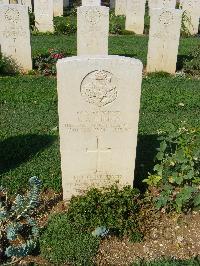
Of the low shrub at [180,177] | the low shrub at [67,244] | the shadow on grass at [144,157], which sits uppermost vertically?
the low shrub at [180,177]

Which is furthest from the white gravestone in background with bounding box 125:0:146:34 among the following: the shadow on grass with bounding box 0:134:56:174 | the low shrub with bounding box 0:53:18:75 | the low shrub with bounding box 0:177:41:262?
the low shrub with bounding box 0:177:41:262

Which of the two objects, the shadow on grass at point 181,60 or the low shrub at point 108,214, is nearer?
the low shrub at point 108,214

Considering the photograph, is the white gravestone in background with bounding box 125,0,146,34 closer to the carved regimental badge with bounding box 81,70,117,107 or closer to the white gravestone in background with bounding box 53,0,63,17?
the white gravestone in background with bounding box 53,0,63,17

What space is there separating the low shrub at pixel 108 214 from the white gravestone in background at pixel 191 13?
12692mm

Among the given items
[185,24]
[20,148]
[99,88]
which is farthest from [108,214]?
[185,24]

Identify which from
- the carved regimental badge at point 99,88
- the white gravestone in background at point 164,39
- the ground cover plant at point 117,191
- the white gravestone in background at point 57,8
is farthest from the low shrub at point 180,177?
the white gravestone in background at point 57,8

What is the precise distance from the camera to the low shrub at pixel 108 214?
14.0 ft

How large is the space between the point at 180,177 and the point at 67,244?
1.43m

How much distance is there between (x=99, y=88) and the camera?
13.7 ft

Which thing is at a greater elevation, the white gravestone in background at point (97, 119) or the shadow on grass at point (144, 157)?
the white gravestone in background at point (97, 119)

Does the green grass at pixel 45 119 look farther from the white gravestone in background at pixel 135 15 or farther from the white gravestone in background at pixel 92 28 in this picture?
the white gravestone in background at pixel 135 15

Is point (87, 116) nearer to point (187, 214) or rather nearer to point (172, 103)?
point (187, 214)

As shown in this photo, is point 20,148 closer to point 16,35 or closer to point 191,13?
point 16,35

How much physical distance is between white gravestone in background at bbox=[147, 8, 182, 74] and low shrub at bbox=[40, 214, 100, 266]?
690cm
